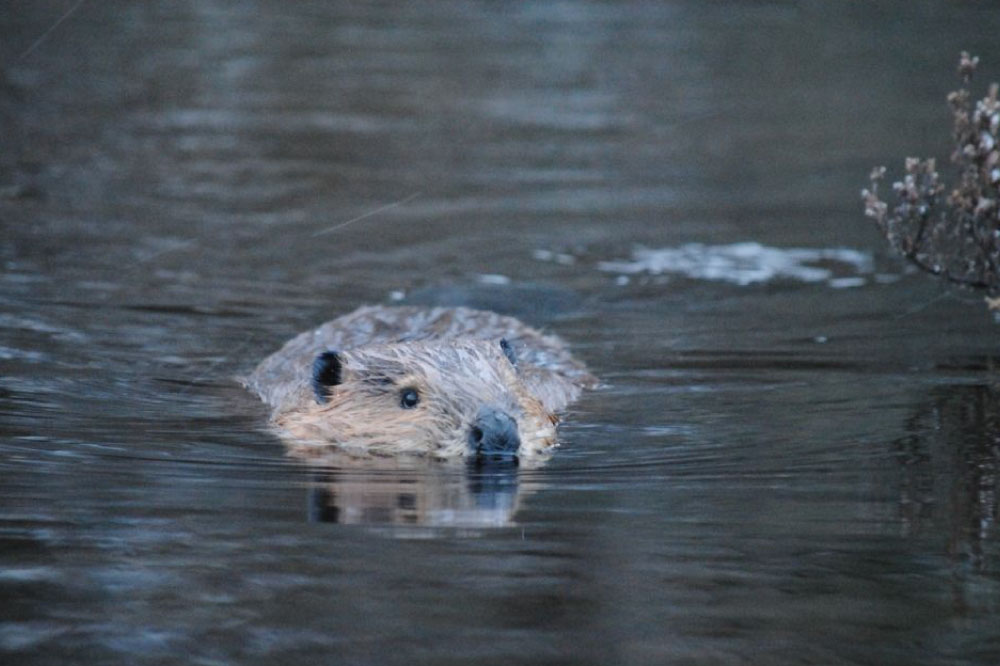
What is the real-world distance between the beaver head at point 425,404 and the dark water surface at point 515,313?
16 centimetres

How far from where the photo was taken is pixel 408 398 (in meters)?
5.26

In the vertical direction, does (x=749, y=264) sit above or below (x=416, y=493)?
above

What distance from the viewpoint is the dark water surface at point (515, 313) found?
11.3 ft

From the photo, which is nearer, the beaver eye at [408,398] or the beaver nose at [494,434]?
the beaver nose at [494,434]

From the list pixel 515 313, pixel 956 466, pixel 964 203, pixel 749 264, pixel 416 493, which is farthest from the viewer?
pixel 749 264

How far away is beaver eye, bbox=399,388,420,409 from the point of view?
5234 millimetres

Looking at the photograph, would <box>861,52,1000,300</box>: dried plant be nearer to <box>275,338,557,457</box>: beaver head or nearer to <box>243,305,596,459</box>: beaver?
<box>243,305,596,459</box>: beaver

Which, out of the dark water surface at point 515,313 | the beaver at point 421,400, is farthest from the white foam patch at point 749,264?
the beaver at point 421,400

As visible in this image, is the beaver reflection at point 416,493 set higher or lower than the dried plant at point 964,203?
lower

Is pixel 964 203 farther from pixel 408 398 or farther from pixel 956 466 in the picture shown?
pixel 408 398

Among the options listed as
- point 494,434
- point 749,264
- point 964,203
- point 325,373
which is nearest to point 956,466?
point 494,434

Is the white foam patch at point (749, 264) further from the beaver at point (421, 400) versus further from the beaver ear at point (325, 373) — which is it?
the beaver ear at point (325, 373)

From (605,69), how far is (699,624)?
12.4 meters

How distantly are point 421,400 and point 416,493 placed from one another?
2.27 ft
